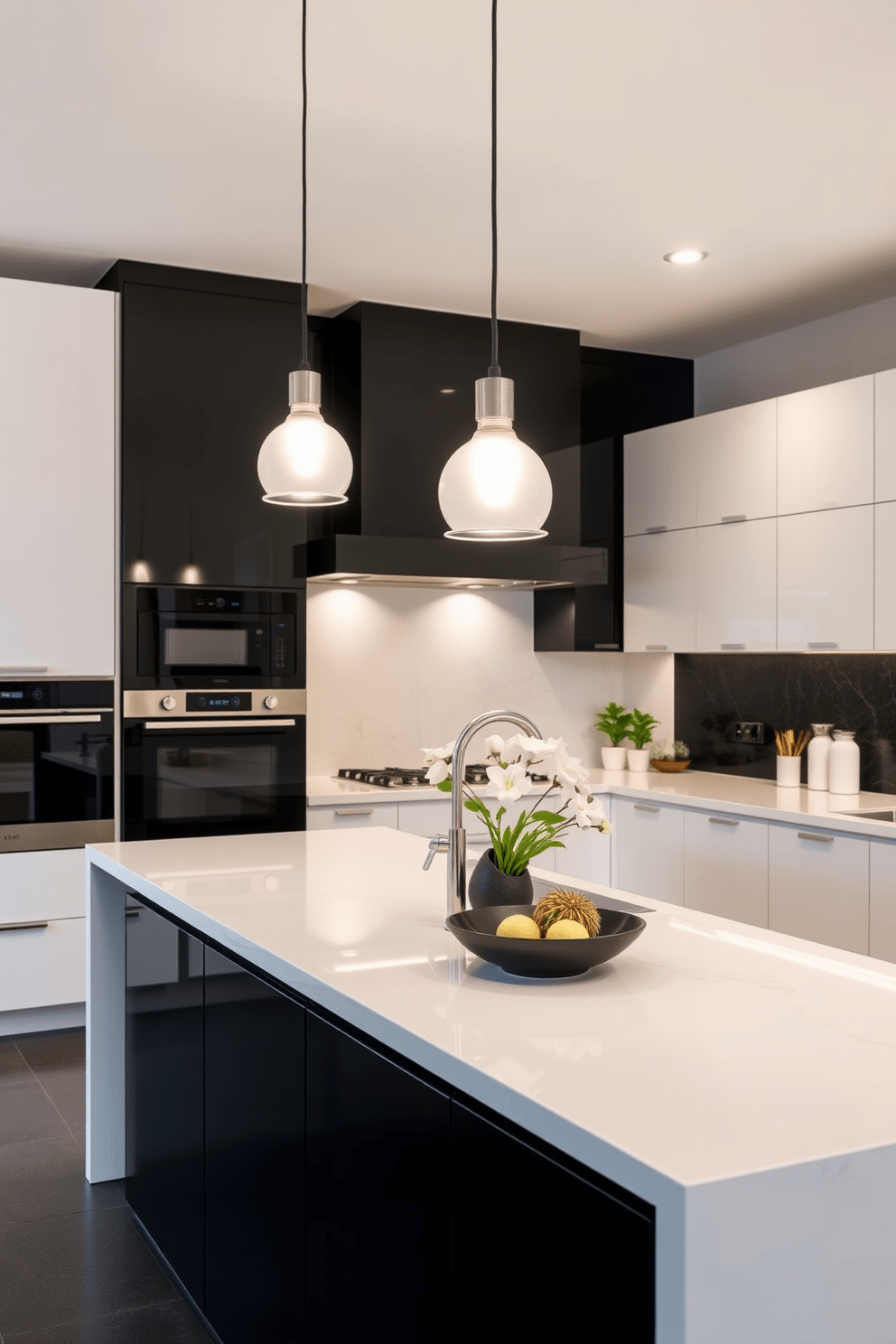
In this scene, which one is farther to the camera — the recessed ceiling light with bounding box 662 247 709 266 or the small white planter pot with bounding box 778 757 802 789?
the small white planter pot with bounding box 778 757 802 789

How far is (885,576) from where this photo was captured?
4133 millimetres

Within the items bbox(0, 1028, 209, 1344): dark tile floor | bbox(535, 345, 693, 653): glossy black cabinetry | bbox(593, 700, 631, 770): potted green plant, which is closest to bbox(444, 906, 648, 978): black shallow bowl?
bbox(0, 1028, 209, 1344): dark tile floor

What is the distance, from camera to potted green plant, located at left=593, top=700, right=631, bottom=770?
5516mm

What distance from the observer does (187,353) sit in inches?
173

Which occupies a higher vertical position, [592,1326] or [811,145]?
[811,145]

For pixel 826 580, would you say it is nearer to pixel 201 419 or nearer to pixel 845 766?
pixel 845 766

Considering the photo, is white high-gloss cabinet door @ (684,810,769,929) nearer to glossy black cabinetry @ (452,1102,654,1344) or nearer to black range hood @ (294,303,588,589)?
black range hood @ (294,303,588,589)

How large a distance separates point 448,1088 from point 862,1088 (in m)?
0.51

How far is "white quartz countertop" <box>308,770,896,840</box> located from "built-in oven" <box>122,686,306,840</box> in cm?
19

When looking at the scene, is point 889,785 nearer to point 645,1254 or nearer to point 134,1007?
point 134,1007

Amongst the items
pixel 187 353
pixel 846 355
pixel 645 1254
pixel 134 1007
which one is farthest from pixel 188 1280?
pixel 846 355

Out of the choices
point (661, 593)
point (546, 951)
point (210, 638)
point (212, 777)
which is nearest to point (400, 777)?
point (212, 777)

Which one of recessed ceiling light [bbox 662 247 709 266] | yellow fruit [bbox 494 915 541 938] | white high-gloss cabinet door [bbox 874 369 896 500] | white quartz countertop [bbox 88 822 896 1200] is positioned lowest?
white quartz countertop [bbox 88 822 896 1200]

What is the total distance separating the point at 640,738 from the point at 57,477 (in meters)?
2.77
